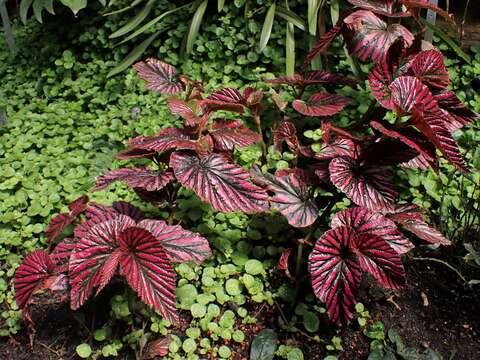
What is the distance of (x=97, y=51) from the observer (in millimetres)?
3504

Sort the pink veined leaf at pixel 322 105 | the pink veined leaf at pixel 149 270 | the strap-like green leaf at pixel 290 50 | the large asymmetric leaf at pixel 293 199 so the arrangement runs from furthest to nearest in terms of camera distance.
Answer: the strap-like green leaf at pixel 290 50, the pink veined leaf at pixel 322 105, the large asymmetric leaf at pixel 293 199, the pink veined leaf at pixel 149 270

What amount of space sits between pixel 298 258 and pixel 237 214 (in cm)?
44

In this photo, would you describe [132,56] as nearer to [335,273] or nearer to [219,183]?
[219,183]

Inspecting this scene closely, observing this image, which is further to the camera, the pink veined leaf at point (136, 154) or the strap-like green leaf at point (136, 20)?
the strap-like green leaf at point (136, 20)

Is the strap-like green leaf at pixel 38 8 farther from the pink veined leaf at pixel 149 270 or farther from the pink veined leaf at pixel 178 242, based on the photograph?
the pink veined leaf at pixel 149 270

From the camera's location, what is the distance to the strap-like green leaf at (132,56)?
10.6 feet

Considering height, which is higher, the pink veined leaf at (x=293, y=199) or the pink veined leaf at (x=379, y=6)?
the pink veined leaf at (x=379, y=6)

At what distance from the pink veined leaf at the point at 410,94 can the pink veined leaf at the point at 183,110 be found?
0.73 m

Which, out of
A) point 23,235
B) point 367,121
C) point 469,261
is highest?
point 367,121

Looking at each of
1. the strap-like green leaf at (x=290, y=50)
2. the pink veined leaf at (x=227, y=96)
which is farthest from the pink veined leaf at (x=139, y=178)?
the strap-like green leaf at (x=290, y=50)

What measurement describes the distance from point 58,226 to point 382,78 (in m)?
1.39

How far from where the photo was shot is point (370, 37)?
1.87 m

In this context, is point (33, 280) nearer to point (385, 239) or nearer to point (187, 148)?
point (187, 148)

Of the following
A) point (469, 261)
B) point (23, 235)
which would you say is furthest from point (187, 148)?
point (469, 261)
